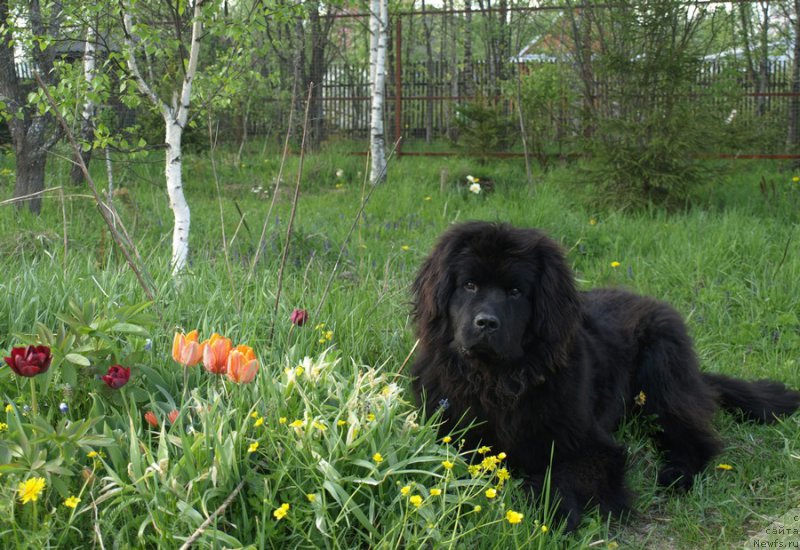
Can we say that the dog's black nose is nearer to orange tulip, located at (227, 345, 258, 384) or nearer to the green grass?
the green grass

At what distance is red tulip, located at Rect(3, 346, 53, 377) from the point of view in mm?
2160

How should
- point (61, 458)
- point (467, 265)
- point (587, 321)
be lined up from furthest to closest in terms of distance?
point (587, 321)
point (467, 265)
point (61, 458)

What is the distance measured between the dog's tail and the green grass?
3.1 inches

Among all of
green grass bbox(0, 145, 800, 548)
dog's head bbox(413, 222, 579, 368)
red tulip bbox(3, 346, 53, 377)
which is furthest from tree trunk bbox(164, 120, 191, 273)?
red tulip bbox(3, 346, 53, 377)

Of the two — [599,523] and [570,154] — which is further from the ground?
[570,154]

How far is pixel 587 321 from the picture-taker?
3.73 meters

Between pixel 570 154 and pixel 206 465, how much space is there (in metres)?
8.45

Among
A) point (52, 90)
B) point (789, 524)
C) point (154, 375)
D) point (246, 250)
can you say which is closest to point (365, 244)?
point (246, 250)

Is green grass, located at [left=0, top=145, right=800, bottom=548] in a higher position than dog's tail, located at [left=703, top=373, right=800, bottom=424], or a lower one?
higher

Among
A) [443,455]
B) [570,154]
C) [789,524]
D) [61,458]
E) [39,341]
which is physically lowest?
[789,524]

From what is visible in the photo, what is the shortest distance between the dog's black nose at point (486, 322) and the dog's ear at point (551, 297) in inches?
11.1

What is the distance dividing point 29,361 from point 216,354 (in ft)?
1.78

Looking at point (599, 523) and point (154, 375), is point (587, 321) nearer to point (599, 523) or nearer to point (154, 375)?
point (599, 523)

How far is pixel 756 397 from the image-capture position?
13.0ft
